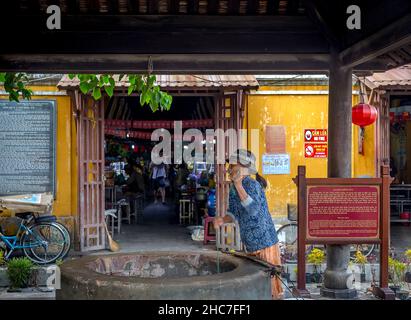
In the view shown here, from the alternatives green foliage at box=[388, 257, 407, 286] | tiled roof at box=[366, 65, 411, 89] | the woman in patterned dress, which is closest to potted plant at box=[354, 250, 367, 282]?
green foliage at box=[388, 257, 407, 286]

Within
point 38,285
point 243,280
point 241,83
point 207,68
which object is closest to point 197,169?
point 241,83

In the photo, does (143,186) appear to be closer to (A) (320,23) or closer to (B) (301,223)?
(B) (301,223)

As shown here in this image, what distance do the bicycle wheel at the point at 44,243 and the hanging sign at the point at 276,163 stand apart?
188 inches

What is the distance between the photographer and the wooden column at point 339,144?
7.86m

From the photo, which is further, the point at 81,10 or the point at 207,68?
the point at 207,68

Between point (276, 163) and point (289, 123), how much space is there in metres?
0.97

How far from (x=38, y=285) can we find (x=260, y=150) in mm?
5658

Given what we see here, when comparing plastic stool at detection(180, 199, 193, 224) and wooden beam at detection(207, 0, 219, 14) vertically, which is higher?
wooden beam at detection(207, 0, 219, 14)

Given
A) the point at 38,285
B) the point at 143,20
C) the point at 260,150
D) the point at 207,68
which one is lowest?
the point at 38,285

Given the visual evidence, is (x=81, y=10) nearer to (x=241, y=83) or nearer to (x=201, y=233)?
(x=241, y=83)

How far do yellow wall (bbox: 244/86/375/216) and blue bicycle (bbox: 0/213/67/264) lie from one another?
4.71 m

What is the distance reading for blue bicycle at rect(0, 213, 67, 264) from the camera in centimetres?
1134

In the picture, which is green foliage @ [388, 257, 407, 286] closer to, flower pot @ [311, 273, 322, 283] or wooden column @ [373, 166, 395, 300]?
flower pot @ [311, 273, 322, 283]

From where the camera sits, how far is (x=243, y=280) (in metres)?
5.16
